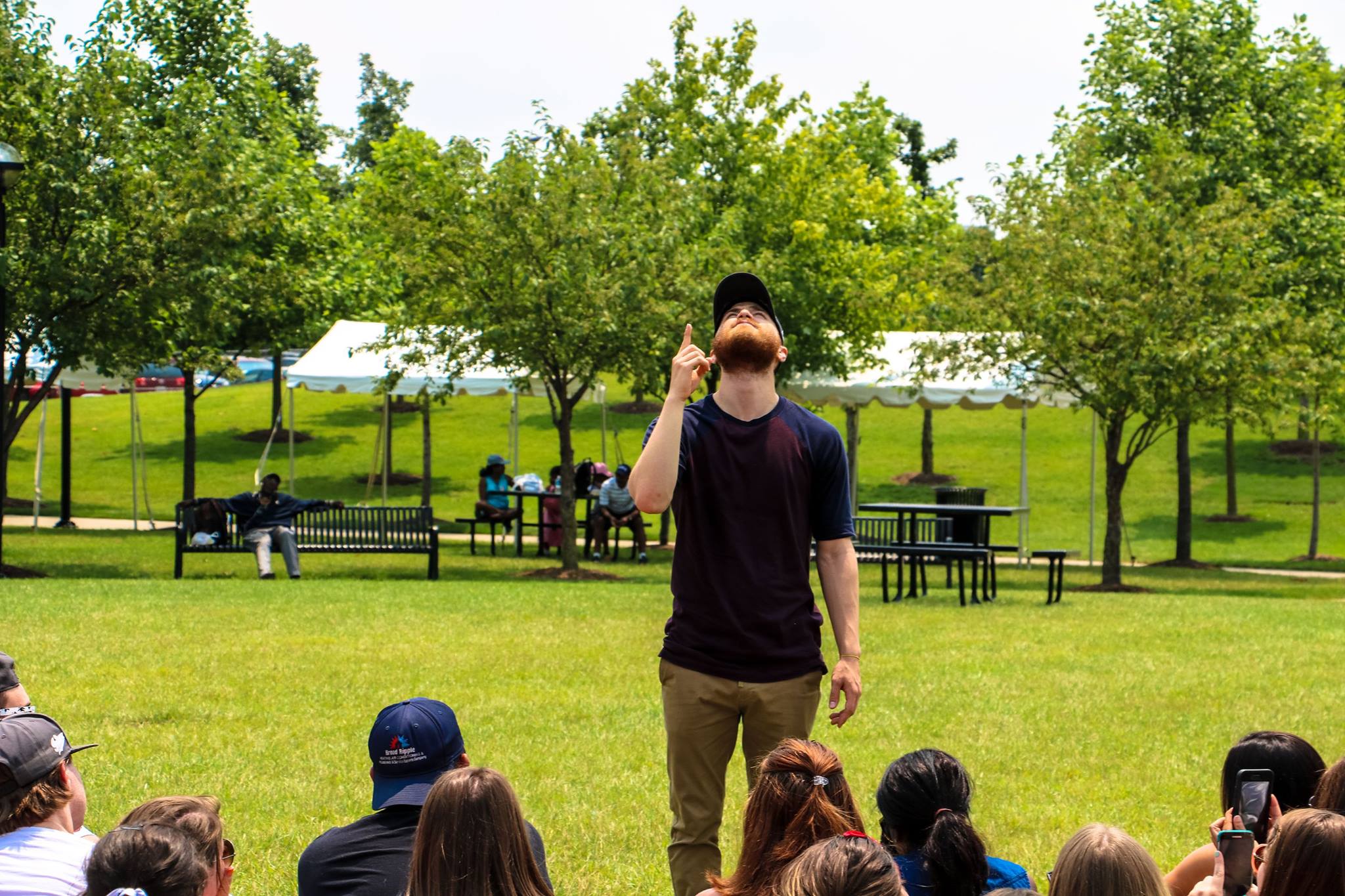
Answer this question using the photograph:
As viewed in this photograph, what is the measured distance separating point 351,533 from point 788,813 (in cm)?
1646

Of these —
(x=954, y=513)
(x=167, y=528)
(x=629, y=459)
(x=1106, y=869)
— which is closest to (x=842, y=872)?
(x=1106, y=869)

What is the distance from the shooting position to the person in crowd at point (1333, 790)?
373 centimetres

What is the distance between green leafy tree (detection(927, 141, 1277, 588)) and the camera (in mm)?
20141

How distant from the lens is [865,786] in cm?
727

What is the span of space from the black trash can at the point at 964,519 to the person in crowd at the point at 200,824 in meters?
15.9

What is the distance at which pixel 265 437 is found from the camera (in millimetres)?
48344

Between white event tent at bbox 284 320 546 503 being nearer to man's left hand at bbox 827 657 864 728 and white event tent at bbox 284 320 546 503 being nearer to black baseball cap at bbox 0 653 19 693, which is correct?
black baseball cap at bbox 0 653 19 693

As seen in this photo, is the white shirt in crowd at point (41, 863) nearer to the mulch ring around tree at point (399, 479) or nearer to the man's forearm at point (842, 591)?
the man's forearm at point (842, 591)

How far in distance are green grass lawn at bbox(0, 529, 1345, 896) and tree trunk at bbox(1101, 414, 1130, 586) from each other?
10.1 ft

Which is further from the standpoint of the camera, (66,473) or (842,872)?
(66,473)

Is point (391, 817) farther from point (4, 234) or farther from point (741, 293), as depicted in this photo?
point (4, 234)

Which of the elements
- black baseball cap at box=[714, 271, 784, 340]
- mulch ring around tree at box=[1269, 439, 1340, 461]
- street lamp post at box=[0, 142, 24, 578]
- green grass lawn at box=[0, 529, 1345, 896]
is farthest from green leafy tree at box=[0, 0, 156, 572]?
mulch ring around tree at box=[1269, 439, 1340, 461]

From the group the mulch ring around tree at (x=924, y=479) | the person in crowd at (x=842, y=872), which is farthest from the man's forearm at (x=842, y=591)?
the mulch ring around tree at (x=924, y=479)

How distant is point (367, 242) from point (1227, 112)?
2070 cm
